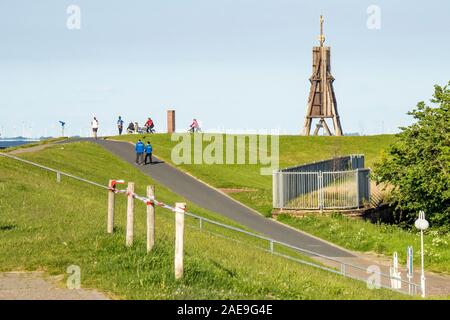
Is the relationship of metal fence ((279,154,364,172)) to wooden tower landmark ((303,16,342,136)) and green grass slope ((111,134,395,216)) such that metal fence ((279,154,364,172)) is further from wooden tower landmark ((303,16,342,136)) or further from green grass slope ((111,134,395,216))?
wooden tower landmark ((303,16,342,136))

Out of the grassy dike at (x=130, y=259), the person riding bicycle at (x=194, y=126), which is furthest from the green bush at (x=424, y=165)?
the person riding bicycle at (x=194, y=126)

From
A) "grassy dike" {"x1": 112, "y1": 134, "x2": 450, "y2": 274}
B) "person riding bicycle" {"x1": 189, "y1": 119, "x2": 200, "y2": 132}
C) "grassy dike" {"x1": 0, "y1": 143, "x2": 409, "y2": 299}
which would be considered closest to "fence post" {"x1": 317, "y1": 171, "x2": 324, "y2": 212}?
"grassy dike" {"x1": 112, "y1": 134, "x2": 450, "y2": 274}

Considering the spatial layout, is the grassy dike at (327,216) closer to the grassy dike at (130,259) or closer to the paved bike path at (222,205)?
the paved bike path at (222,205)

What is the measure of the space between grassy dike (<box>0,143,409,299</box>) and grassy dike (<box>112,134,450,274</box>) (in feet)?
34.2

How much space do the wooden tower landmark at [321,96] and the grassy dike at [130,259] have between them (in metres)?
58.4

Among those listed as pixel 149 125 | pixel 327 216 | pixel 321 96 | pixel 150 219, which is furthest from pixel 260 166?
pixel 150 219

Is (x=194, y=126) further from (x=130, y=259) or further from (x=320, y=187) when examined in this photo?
(x=130, y=259)

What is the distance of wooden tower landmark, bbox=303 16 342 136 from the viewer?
266ft

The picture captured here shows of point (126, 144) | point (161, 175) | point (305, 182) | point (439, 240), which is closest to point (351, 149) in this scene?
point (126, 144)

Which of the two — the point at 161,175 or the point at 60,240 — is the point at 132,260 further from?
the point at 161,175

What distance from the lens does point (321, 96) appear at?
82.1 meters

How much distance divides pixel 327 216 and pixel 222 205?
5.74m

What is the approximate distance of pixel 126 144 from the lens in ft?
199
